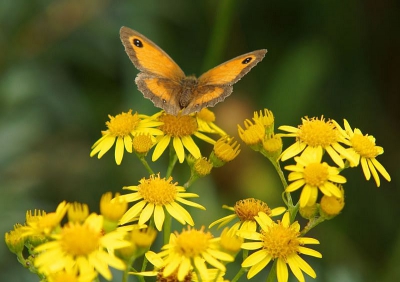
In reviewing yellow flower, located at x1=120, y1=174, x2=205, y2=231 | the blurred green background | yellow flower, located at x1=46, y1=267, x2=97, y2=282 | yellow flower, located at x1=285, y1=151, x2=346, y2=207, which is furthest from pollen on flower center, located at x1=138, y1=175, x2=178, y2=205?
the blurred green background

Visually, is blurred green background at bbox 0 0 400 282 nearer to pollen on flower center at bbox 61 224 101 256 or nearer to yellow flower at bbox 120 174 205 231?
yellow flower at bbox 120 174 205 231

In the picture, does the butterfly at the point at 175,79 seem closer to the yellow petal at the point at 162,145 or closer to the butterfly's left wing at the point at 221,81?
the butterfly's left wing at the point at 221,81

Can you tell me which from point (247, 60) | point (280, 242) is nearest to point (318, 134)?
point (280, 242)

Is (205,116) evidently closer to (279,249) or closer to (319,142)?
(319,142)

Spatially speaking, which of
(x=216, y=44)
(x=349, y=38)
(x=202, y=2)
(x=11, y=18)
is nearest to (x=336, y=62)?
(x=349, y=38)

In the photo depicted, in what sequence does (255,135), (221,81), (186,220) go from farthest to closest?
(221,81) < (255,135) < (186,220)
